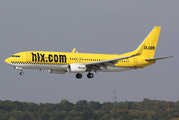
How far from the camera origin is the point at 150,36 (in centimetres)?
8538

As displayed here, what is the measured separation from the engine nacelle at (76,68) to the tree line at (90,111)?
66302mm

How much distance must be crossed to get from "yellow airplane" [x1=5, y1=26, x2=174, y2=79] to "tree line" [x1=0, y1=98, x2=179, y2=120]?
57718mm

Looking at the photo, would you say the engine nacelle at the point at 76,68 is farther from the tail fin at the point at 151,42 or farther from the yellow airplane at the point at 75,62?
the tail fin at the point at 151,42

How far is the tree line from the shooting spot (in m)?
139

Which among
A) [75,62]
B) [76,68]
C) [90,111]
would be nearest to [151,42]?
[75,62]

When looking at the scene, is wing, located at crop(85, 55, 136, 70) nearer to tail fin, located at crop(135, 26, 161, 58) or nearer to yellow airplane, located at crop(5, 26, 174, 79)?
yellow airplane, located at crop(5, 26, 174, 79)

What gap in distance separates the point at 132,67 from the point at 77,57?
13.6 metres

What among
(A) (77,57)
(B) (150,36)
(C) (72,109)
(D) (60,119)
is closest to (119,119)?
(D) (60,119)

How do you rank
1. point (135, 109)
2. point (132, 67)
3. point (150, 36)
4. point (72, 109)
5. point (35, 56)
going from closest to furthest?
point (35, 56) < point (132, 67) < point (150, 36) < point (135, 109) < point (72, 109)

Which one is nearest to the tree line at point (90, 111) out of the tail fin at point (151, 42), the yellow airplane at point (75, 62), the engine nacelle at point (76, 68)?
the tail fin at point (151, 42)

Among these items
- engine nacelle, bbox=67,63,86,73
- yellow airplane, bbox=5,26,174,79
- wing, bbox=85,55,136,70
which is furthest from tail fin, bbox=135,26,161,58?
engine nacelle, bbox=67,63,86,73

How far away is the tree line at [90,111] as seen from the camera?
139375mm

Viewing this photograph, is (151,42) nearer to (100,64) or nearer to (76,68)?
(100,64)

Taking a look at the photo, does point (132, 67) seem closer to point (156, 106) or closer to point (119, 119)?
point (119, 119)
